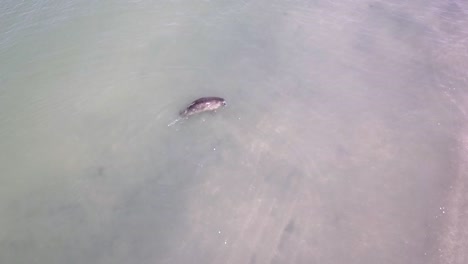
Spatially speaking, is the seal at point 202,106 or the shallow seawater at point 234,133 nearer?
the shallow seawater at point 234,133

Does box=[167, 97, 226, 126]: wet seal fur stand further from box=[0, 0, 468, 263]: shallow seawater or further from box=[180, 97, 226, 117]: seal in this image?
box=[0, 0, 468, 263]: shallow seawater

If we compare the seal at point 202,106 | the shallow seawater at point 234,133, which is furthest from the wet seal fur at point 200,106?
the shallow seawater at point 234,133

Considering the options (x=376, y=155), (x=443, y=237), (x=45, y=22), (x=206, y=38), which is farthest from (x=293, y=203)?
(x=45, y=22)

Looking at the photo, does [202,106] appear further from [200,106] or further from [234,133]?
[234,133]

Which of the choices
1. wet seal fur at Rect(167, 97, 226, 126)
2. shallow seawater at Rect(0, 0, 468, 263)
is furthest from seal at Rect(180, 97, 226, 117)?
shallow seawater at Rect(0, 0, 468, 263)

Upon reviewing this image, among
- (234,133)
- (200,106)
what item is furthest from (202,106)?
(234,133)

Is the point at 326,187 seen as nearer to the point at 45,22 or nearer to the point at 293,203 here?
the point at 293,203

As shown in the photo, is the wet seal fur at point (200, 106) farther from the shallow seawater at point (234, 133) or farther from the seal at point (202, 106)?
the shallow seawater at point (234, 133)
